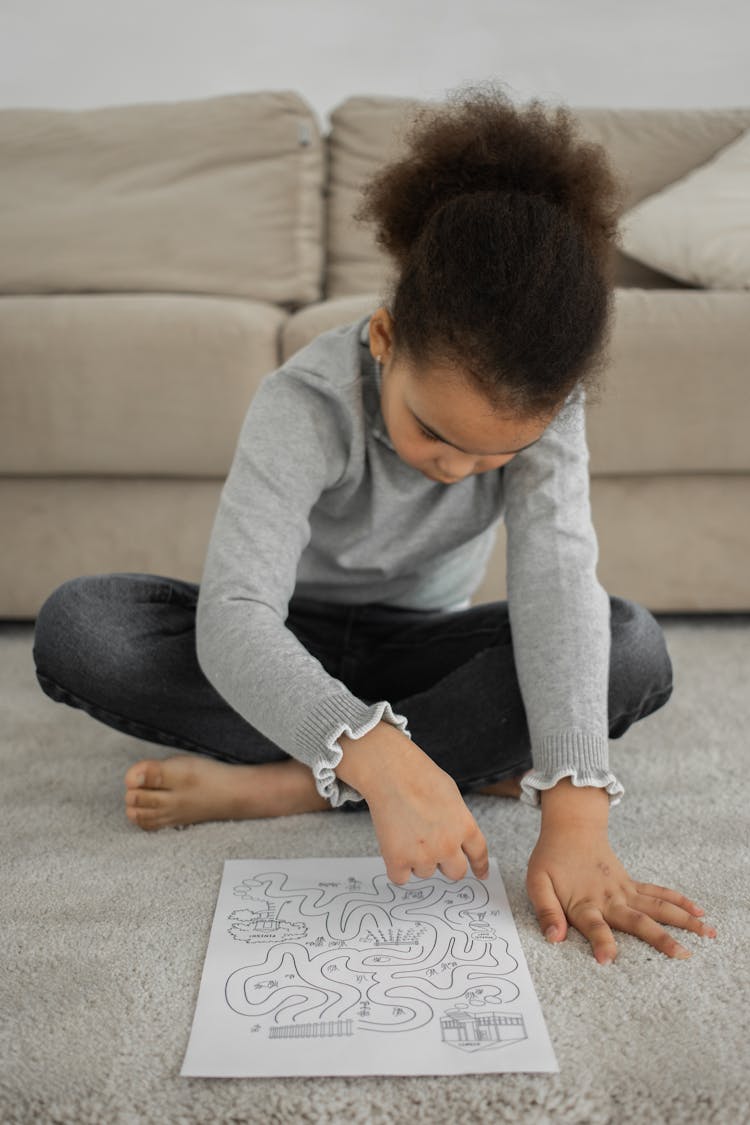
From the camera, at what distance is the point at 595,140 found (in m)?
1.75

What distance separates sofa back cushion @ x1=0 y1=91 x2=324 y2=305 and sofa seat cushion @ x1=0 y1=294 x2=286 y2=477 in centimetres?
35

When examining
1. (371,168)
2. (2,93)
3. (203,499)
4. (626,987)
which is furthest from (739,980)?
(2,93)

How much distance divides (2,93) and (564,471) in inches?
71.5

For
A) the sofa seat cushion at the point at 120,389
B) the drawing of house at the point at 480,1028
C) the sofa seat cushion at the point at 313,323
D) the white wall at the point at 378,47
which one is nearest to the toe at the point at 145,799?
the drawing of house at the point at 480,1028

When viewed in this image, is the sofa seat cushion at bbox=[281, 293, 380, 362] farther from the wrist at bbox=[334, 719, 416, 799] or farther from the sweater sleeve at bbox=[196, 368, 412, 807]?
the wrist at bbox=[334, 719, 416, 799]

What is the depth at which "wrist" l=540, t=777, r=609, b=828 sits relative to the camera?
742mm

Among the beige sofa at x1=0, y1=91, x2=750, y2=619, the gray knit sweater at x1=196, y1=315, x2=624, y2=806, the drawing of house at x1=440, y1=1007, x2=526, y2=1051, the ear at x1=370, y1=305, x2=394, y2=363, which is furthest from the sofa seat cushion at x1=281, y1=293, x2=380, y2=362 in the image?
the drawing of house at x1=440, y1=1007, x2=526, y2=1051

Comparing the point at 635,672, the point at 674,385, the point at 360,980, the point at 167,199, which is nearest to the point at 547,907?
the point at 360,980

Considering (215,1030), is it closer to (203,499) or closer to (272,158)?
(203,499)

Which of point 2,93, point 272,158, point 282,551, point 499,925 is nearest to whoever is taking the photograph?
point 499,925

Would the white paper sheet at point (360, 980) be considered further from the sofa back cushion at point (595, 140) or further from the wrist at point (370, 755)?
the sofa back cushion at point (595, 140)

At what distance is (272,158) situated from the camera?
5.90ft

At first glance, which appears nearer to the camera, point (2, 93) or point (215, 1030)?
point (215, 1030)

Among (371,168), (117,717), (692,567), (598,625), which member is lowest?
(692,567)
